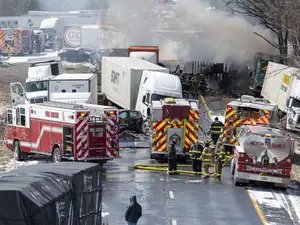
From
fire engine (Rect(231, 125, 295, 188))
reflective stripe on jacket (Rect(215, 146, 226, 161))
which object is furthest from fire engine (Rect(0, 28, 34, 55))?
fire engine (Rect(231, 125, 295, 188))

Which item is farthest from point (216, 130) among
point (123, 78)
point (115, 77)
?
point (115, 77)

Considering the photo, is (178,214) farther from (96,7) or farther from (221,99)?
(96,7)

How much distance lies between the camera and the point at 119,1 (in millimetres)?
62625

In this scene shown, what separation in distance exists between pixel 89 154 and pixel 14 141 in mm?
4106

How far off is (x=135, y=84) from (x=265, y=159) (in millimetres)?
13307

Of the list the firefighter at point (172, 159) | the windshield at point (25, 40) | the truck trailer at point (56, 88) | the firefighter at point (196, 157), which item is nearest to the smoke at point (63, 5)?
the windshield at point (25, 40)

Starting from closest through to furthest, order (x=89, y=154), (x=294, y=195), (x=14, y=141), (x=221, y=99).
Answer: (x=294, y=195)
(x=89, y=154)
(x=14, y=141)
(x=221, y=99)

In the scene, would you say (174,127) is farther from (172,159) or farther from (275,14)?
(275,14)

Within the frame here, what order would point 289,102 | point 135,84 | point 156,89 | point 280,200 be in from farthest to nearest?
point 135,84, point 289,102, point 156,89, point 280,200

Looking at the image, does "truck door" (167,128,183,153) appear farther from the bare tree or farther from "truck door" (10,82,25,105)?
"truck door" (10,82,25,105)

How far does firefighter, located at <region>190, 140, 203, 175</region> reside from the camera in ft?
75.8

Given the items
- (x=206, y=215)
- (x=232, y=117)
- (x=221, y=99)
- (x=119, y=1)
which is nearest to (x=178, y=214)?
(x=206, y=215)

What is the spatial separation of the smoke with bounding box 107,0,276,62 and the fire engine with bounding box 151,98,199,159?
25040 millimetres

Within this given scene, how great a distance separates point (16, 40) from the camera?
6969 centimetres
